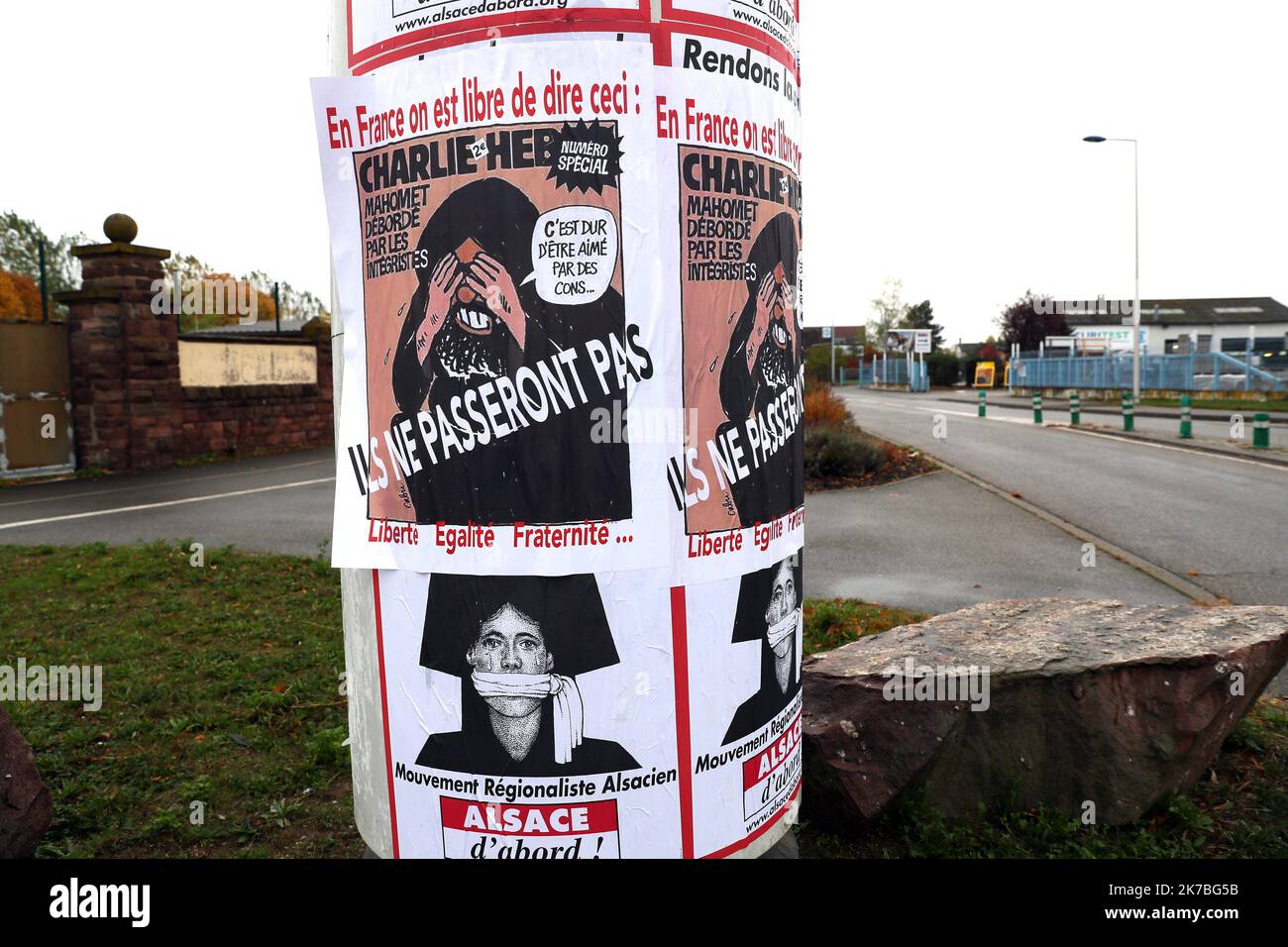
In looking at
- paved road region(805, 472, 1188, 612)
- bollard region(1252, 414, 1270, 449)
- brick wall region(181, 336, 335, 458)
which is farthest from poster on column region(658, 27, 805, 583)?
bollard region(1252, 414, 1270, 449)

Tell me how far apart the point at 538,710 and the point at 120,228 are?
16857mm

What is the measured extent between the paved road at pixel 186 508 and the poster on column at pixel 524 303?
24.2ft

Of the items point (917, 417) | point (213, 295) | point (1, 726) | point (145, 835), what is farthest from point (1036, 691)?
point (917, 417)

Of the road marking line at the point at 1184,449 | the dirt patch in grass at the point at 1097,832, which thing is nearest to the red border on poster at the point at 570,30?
the dirt patch in grass at the point at 1097,832

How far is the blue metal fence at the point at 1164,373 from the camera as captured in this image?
114 feet

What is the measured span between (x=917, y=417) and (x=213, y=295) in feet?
73.7

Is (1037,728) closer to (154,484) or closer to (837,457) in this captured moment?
(837,457)

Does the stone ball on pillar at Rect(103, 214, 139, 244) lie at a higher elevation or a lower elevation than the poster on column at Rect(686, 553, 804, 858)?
higher

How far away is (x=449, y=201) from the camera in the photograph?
7.16 ft

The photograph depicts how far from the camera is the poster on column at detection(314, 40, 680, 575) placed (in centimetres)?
214

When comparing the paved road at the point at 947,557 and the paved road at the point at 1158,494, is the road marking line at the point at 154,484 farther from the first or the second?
the paved road at the point at 1158,494

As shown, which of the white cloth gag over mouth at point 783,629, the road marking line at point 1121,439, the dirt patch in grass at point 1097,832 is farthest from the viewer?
the road marking line at point 1121,439

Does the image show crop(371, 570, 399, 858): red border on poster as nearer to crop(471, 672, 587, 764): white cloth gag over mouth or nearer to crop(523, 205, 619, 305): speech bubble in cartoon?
crop(471, 672, 587, 764): white cloth gag over mouth

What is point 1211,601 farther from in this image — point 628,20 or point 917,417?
point 917,417
